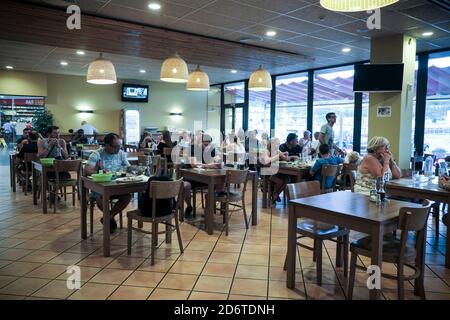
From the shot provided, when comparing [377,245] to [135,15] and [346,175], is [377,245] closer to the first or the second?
[346,175]

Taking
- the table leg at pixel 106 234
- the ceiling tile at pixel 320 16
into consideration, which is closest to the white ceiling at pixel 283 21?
the ceiling tile at pixel 320 16

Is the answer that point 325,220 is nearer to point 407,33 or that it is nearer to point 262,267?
point 262,267

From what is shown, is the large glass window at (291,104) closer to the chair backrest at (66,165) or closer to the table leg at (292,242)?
the chair backrest at (66,165)

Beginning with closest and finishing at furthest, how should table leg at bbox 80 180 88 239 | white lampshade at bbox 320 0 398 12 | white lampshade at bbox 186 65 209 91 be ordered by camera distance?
1. white lampshade at bbox 320 0 398 12
2. table leg at bbox 80 180 88 239
3. white lampshade at bbox 186 65 209 91

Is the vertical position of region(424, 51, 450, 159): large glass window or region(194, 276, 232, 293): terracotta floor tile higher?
region(424, 51, 450, 159): large glass window

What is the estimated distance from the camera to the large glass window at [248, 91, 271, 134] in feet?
37.2

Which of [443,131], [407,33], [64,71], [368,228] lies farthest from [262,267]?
[64,71]

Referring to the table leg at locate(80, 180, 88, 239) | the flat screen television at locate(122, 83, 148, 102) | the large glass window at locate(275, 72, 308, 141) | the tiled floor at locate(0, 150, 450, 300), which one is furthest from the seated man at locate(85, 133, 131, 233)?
the flat screen television at locate(122, 83, 148, 102)

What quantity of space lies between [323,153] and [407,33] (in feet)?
9.03

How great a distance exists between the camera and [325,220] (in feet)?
8.65

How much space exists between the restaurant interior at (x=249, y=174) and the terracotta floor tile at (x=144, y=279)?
17 mm

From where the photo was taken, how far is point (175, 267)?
335 centimetres

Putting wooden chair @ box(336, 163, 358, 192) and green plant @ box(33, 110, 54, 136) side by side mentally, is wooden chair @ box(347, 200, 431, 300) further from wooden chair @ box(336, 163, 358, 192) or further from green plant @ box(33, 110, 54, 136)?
green plant @ box(33, 110, 54, 136)

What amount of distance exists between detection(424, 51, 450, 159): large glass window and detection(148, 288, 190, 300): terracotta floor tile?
6.60 m
